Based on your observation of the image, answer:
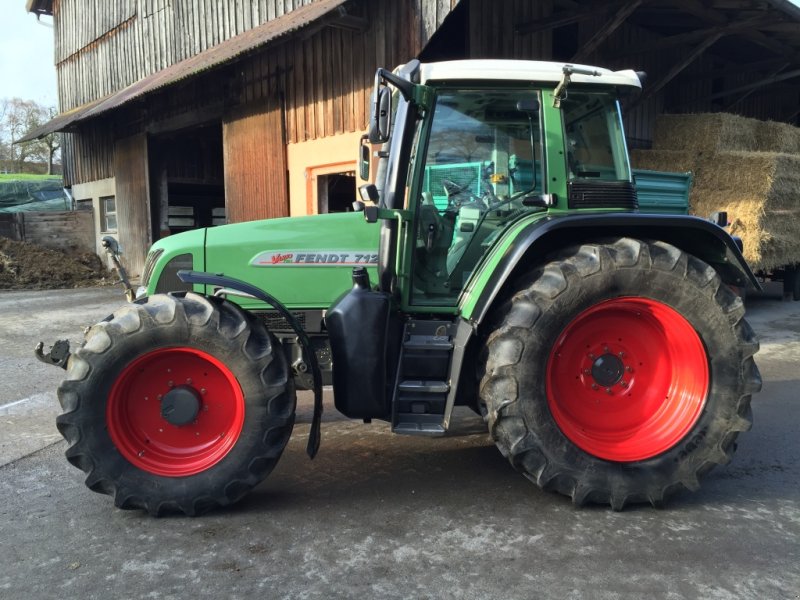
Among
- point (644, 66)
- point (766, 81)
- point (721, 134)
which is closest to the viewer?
point (721, 134)

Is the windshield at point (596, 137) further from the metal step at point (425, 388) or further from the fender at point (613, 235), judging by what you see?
the metal step at point (425, 388)

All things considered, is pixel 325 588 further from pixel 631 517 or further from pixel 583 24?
pixel 583 24

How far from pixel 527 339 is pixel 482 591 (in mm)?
1200

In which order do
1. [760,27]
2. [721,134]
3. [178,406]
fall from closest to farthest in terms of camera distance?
[178,406], [760,27], [721,134]

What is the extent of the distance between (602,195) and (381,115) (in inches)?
53.5

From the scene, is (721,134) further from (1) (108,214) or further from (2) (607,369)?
(1) (108,214)

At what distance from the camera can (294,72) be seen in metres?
10.1

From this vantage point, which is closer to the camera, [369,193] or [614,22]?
[369,193]

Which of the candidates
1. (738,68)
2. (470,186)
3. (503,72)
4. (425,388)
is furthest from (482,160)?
(738,68)

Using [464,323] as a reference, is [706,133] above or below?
above

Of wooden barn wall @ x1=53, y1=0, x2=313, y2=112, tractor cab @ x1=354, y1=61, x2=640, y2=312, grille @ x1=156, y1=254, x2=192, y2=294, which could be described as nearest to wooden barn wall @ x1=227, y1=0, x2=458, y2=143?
wooden barn wall @ x1=53, y1=0, x2=313, y2=112

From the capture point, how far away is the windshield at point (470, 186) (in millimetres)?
3576

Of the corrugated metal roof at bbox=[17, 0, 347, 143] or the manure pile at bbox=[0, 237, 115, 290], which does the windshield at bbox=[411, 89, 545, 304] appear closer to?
the corrugated metal roof at bbox=[17, 0, 347, 143]

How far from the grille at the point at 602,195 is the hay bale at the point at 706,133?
24.0 ft
